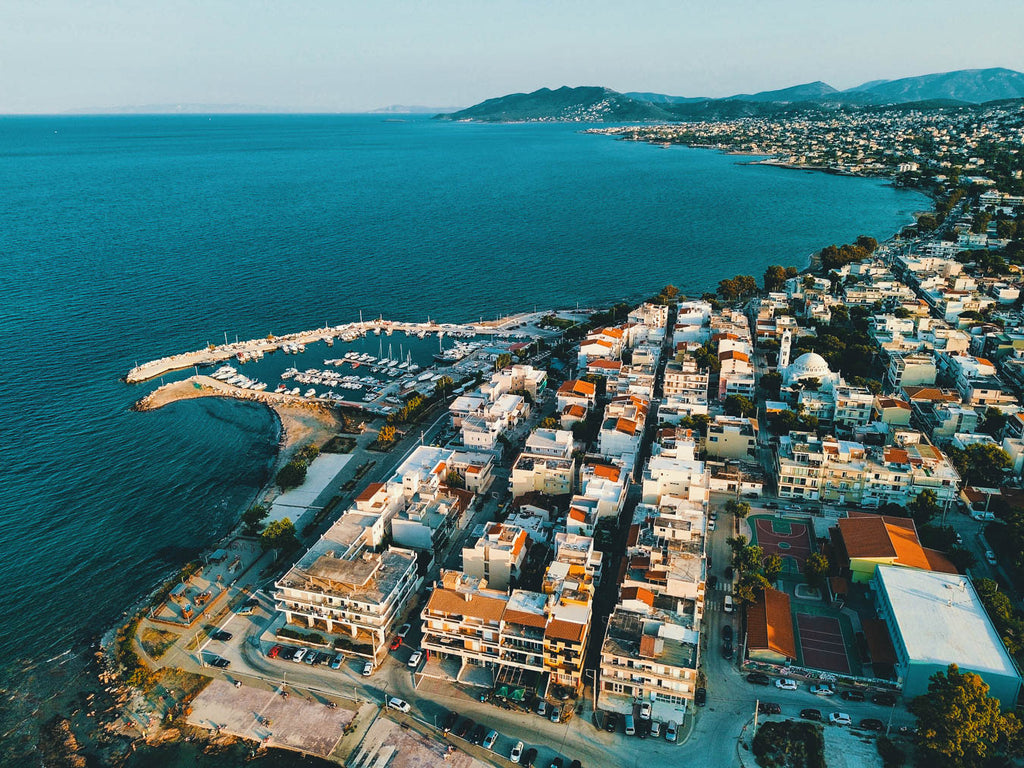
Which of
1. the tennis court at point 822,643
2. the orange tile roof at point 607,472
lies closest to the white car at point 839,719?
the tennis court at point 822,643

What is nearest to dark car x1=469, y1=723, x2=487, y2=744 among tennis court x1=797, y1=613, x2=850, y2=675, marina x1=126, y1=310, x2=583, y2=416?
tennis court x1=797, y1=613, x2=850, y2=675

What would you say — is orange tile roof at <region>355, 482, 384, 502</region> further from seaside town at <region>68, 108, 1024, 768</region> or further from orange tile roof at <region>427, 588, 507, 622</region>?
orange tile roof at <region>427, 588, 507, 622</region>

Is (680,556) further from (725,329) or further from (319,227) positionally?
(319,227)

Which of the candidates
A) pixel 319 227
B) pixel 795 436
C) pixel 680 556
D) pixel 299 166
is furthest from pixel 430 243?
pixel 299 166

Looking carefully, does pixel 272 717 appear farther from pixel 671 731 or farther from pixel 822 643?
pixel 822 643

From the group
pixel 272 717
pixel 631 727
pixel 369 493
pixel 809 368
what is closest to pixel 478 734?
pixel 631 727
